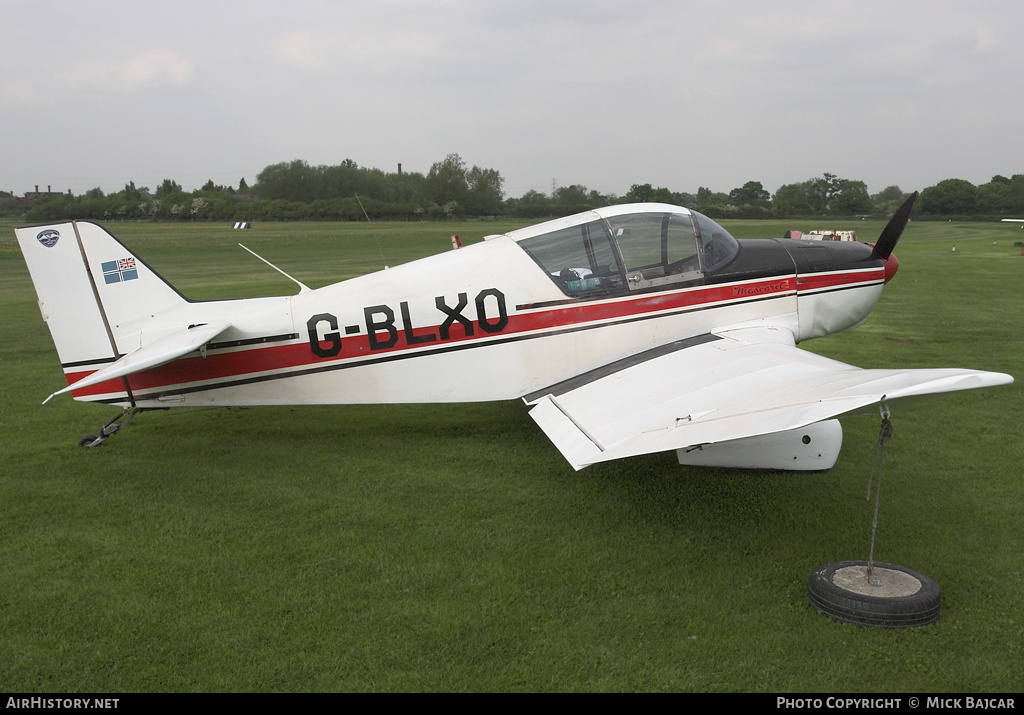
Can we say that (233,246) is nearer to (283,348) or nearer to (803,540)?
(283,348)

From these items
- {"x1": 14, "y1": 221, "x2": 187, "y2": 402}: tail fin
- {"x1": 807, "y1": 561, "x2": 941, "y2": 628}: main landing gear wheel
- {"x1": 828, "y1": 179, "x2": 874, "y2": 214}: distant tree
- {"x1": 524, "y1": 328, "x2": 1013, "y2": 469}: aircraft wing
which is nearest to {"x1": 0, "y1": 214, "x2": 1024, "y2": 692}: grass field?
{"x1": 807, "y1": 561, "x2": 941, "y2": 628}: main landing gear wheel

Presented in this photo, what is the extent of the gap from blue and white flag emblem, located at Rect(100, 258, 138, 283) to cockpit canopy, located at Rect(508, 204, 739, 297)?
134 inches

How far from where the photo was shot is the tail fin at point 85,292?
5.99 meters

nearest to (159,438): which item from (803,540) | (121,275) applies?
(121,275)

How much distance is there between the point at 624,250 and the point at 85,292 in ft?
15.6

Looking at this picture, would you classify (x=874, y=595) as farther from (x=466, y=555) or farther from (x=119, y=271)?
(x=119, y=271)

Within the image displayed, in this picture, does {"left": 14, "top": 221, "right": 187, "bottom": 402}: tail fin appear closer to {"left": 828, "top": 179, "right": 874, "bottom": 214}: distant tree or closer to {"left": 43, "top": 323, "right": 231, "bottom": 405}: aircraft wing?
{"left": 43, "top": 323, "right": 231, "bottom": 405}: aircraft wing

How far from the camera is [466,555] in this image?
4.31m

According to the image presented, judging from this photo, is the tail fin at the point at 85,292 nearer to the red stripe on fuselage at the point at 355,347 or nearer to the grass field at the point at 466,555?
the red stripe on fuselage at the point at 355,347

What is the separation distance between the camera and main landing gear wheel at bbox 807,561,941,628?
11.5 feet

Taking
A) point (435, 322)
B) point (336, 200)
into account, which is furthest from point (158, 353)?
point (336, 200)

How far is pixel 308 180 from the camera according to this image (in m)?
32.9

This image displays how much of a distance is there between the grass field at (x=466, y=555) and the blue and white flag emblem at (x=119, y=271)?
155 centimetres

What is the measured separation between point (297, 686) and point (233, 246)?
34688 mm
